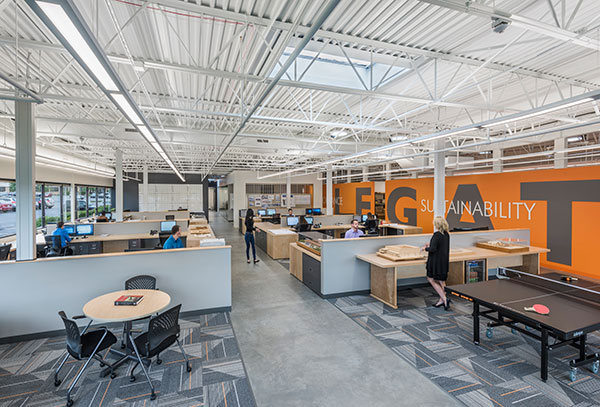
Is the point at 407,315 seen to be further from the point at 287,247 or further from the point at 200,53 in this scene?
the point at 200,53

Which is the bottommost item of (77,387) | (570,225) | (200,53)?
(77,387)

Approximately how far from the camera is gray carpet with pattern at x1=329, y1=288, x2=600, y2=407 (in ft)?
8.94

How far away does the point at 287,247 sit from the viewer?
8617mm

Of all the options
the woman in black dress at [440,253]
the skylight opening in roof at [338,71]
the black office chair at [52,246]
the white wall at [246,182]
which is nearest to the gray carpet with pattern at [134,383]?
the black office chair at [52,246]

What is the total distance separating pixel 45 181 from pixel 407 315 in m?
13.6

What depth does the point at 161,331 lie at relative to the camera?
2.90 m

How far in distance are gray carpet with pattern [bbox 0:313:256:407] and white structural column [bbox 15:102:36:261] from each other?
130 centimetres

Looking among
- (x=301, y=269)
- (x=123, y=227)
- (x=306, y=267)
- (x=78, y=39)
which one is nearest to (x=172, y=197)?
(x=123, y=227)

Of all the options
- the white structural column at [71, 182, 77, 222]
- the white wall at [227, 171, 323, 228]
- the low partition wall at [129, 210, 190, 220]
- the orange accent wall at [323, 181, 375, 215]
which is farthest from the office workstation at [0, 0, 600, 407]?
the white wall at [227, 171, 323, 228]

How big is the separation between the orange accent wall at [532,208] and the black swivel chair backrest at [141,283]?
9.69 metres

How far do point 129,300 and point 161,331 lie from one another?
648 mm

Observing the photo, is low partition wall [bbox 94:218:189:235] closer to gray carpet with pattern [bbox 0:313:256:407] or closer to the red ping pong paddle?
gray carpet with pattern [bbox 0:313:256:407]

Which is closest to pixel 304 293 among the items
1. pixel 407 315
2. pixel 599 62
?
pixel 407 315

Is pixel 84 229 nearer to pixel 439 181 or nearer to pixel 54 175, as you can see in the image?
pixel 54 175
